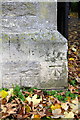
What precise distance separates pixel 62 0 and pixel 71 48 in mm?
1373

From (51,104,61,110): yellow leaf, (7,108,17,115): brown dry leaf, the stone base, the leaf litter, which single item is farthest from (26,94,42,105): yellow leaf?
the stone base

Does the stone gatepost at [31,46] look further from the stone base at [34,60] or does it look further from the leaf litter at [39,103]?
the leaf litter at [39,103]

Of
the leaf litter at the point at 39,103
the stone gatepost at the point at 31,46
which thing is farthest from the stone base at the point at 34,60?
the leaf litter at the point at 39,103

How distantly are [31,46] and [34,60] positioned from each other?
22cm

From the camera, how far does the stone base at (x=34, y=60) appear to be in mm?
3551

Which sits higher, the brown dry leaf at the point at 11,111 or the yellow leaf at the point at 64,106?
the brown dry leaf at the point at 11,111

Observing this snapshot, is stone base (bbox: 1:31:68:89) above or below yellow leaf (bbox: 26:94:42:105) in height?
above

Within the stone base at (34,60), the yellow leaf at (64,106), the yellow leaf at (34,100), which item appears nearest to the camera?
the yellow leaf at (64,106)

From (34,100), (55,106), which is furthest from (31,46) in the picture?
(55,106)

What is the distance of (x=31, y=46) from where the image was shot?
357 cm

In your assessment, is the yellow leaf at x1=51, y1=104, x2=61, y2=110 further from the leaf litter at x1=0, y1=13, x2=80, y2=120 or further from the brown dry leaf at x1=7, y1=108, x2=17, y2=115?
the brown dry leaf at x1=7, y1=108, x2=17, y2=115

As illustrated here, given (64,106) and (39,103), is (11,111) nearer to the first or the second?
(39,103)

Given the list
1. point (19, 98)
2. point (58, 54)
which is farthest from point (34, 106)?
point (58, 54)

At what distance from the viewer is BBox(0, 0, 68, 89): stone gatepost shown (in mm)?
3559
